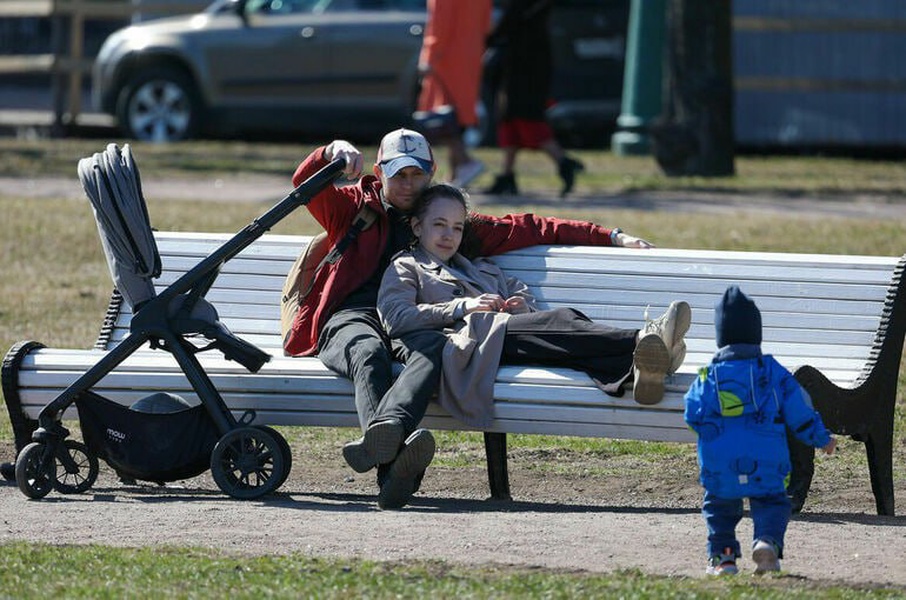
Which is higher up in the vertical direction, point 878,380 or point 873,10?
point 873,10

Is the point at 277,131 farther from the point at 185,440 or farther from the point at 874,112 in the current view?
the point at 185,440

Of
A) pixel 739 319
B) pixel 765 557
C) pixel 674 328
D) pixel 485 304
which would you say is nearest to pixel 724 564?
pixel 765 557

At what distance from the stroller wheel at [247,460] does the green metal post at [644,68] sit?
12.0 metres

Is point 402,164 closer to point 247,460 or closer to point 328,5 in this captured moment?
point 247,460

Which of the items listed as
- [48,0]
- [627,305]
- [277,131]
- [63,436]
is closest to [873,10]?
[277,131]

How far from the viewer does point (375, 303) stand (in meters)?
6.89

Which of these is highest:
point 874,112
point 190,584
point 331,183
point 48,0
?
point 48,0

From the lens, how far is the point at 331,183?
676 centimetres

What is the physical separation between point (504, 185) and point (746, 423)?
8.58m

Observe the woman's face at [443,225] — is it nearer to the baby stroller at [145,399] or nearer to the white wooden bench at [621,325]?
the white wooden bench at [621,325]

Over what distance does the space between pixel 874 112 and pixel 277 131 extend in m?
6.28

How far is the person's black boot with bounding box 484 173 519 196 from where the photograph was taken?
45.4ft

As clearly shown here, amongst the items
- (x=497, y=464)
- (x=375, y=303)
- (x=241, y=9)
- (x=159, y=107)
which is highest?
(x=241, y=9)

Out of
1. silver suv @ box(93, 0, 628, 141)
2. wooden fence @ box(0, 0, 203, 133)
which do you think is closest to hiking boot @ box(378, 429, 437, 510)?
silver suv @ box(93, 0, 628, 141)
